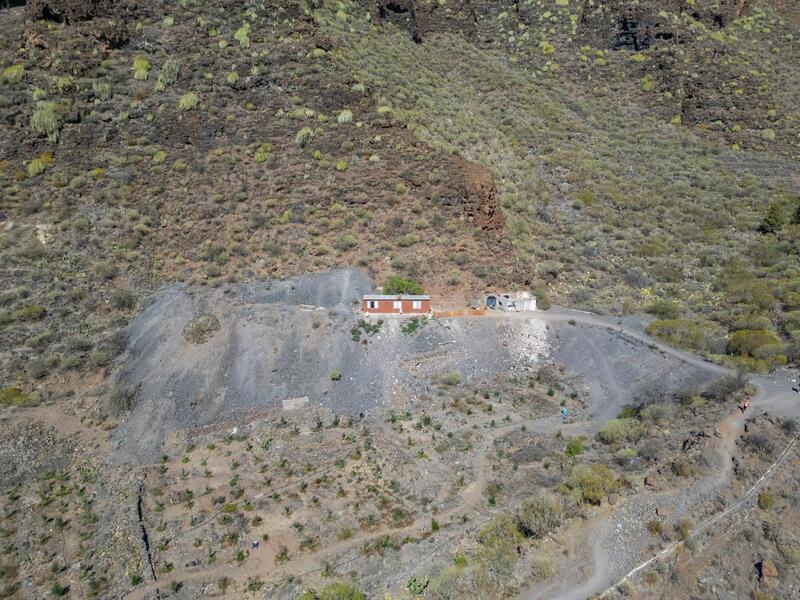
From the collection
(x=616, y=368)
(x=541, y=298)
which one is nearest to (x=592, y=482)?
(x=616, y=368)

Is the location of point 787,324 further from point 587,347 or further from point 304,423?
point 304,423

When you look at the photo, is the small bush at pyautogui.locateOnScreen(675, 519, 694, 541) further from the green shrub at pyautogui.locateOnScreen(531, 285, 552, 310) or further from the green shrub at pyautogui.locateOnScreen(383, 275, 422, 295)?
the green shrub at pyautogui.locateOnScreen(383, 275, 422, 295)

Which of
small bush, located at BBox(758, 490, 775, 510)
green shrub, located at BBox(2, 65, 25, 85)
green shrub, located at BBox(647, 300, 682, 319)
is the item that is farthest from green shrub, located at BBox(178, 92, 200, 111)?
small bush, located at BBox(758, 490, 775, 510)

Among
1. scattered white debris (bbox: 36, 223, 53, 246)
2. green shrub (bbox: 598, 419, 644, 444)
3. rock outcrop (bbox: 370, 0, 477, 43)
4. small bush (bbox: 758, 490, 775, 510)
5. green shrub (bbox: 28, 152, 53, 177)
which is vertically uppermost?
rock outcrop (bbox: 370, 0, 477, 43)

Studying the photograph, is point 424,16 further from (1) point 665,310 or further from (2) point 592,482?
(2) point 592,482

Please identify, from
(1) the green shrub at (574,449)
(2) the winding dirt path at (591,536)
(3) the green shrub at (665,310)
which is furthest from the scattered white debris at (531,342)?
(3) the green shrub at (665,310)

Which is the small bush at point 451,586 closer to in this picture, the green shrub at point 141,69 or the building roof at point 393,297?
the building roof at point 393,297

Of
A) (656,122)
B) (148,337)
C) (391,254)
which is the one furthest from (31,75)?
(656,122)
